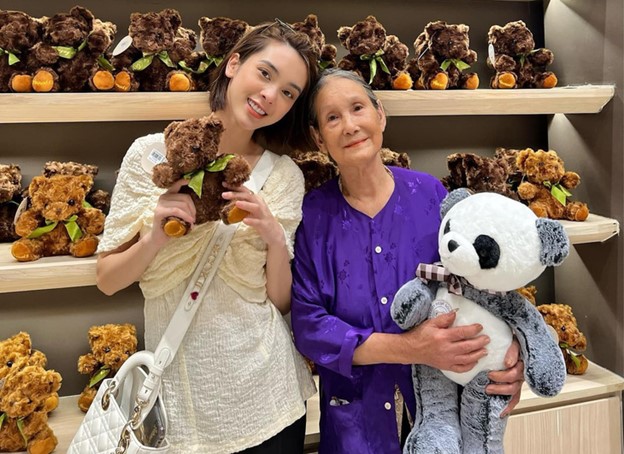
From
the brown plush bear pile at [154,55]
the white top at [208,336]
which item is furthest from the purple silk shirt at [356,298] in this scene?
the brown plush bear pile at [154,55]

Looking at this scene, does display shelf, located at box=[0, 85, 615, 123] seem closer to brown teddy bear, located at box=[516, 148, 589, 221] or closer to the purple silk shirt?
brown teddy bear, located at box=[516, 148, 589, 221]

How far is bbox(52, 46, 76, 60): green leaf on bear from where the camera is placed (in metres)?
1.42

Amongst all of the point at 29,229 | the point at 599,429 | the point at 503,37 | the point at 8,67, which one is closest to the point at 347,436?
the point at 29,229

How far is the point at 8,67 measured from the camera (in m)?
1.40

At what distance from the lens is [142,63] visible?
1476 mm

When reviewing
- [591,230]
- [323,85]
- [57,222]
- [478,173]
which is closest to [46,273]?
[57,222]

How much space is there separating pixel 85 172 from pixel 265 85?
0.61 metres

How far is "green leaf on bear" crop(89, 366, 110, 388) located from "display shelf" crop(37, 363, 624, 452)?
0.36 feet

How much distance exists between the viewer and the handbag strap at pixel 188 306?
1.11 metres

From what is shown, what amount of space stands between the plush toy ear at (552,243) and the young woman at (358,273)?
0.27 metres

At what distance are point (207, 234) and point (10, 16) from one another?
2.46 feet

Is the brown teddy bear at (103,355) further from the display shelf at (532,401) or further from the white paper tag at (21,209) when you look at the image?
the white paper tag at (21,209)

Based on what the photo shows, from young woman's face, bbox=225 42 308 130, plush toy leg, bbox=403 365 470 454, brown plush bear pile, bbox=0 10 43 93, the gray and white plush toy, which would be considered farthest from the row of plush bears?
plush toy leg, bbox=403 365 470 454

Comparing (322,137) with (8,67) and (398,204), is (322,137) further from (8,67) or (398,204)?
(8,67)
